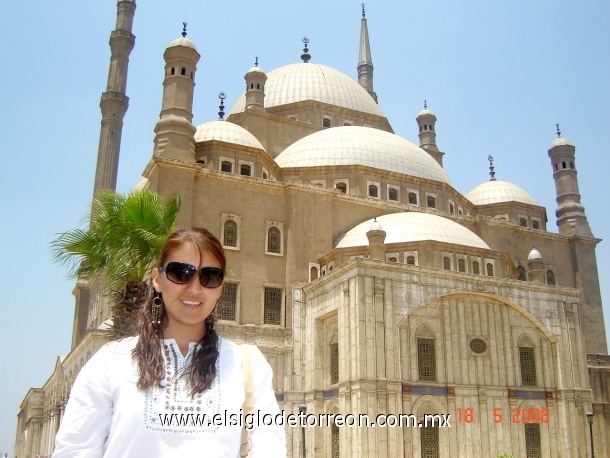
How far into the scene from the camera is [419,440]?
1700 cm

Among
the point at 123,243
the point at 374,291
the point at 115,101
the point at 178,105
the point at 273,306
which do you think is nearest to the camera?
the point at 123,243

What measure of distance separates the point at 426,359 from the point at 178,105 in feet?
40.5

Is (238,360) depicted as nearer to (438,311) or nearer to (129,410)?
(129,410)

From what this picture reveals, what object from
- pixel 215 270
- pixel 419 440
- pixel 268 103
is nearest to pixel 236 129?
pixel 268 103

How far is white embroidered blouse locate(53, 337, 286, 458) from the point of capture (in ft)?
6.66

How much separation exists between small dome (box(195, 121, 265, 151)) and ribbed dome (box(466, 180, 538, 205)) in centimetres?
1294

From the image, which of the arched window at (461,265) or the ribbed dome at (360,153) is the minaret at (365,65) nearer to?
the ribbed dome at (360,153)

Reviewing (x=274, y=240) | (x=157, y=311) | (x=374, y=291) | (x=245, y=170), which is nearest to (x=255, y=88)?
(x=245, y=170)

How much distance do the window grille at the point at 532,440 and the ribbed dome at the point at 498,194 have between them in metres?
14.8

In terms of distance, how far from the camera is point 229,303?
20.7 metres

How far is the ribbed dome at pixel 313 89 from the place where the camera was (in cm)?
3219

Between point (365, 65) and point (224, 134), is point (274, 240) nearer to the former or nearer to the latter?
point (224, 134)

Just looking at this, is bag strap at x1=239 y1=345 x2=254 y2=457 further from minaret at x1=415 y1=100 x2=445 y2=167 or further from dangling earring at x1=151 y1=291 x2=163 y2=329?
minaret at x1=415 y1=100 x2=445 y2=167

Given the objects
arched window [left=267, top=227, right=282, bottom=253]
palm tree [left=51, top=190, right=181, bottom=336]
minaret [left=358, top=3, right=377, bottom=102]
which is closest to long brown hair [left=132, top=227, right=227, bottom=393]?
palm tree [left=51, top=190, right=181, bottom=336]
